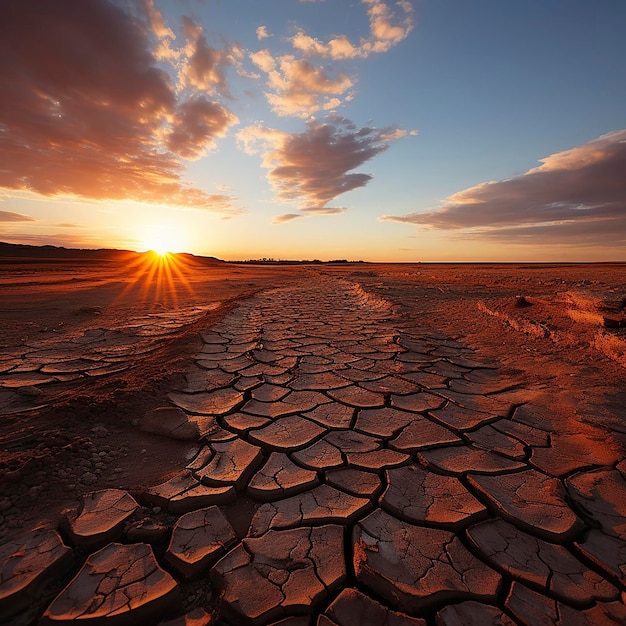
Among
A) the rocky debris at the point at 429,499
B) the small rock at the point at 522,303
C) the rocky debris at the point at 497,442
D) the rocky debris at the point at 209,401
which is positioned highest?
the small rock at the point at 522,303

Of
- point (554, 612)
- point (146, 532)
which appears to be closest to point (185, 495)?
point (146, 532)

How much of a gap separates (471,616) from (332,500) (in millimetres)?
565

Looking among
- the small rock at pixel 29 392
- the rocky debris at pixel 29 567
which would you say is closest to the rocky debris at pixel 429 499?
the rocky debris at pixel 29 567

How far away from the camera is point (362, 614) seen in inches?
35.9

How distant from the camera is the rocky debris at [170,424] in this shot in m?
1.85

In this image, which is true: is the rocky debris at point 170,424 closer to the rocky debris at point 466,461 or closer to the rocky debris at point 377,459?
the rocky debris at point 377,459

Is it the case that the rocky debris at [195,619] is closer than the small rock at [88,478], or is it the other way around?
the rocky debris at [195,619]

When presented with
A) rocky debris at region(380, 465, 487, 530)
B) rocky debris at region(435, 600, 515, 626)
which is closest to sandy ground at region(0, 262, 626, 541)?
rocky debris at region(380, 465, 487, 530)

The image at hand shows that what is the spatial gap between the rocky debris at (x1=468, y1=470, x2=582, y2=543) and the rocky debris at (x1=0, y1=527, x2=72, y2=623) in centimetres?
154

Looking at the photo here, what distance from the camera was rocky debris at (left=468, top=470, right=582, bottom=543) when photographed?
1.19 metres

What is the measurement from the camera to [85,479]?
1447 mm

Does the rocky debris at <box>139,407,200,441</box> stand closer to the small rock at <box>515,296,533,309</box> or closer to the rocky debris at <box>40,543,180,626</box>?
the rocky debris at <box>40,543,180,626</box>

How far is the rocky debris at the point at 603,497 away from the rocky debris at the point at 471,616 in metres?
0.59

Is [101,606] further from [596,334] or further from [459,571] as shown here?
[596,334]
